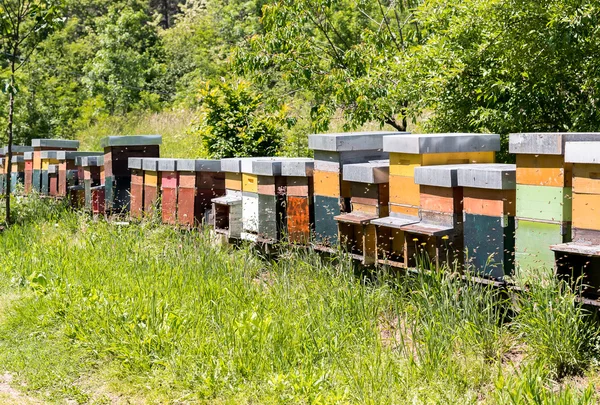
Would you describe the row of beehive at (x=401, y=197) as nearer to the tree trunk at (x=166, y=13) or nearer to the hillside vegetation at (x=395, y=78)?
the hillside vegetation at (x=395, y=78)

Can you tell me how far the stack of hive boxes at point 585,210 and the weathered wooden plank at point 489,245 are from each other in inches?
15.8

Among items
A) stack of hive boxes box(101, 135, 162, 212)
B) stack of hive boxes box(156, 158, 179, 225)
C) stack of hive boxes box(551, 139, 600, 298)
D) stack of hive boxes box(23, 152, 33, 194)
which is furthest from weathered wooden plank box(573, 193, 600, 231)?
stack of hive boxes box(23, 152, 33, 194)

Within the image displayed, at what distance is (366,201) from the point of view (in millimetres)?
5613

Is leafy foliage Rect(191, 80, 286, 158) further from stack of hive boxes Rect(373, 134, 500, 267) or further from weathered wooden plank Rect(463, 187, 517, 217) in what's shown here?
weathered wooden plank Rect(463, 187, 517, 217)

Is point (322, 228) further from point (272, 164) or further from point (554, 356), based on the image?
point (554, 356)

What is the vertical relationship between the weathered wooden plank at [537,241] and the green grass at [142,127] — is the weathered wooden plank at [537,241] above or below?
below

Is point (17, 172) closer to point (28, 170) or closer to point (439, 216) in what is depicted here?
point (28, 170)

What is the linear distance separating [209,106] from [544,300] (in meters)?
7.02

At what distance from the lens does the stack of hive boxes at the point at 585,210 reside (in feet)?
13.0

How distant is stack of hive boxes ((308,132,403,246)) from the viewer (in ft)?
19.0

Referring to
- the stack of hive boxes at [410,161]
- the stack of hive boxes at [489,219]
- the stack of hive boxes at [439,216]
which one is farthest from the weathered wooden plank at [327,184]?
the stack of hive boxes at [489,219]

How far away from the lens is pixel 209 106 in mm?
10383

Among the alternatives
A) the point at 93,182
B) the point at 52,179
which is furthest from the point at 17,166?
the point at 93,182

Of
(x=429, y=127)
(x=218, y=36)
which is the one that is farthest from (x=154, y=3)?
(x=429, y=127)
